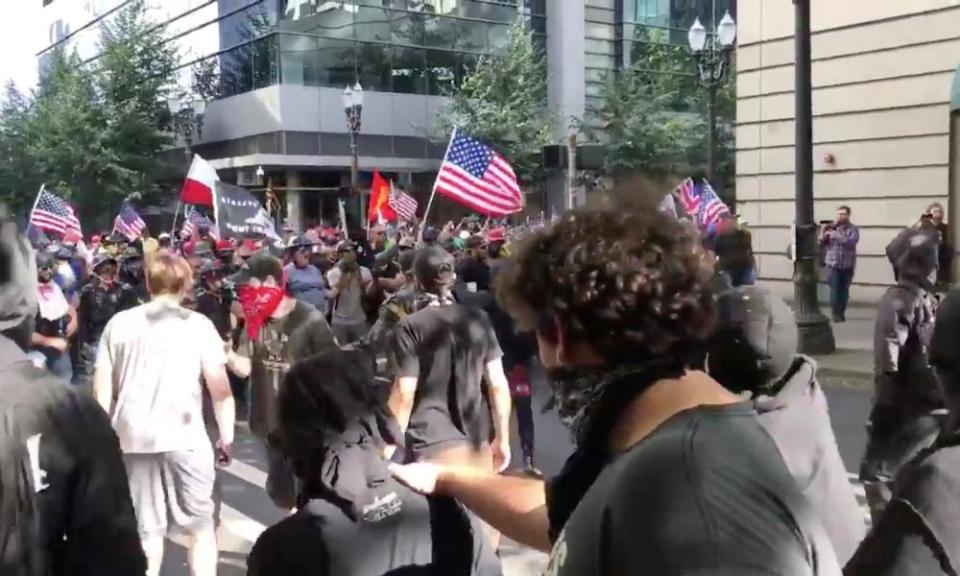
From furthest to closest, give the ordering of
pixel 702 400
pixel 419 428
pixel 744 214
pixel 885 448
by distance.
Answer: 1. pixel 744 214
2. pixel 419 428
3. pixel 885 448
4. pixel 702 400

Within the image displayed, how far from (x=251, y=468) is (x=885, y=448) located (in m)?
5.28

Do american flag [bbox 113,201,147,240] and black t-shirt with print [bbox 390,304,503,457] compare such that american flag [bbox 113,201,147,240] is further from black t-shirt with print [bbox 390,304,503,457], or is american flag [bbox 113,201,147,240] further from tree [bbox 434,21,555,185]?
tree [bbox 434,21,555,185]

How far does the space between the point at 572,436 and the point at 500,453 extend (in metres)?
4.17

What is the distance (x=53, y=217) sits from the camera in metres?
18.1

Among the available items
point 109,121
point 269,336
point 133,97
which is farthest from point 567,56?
point 269,336

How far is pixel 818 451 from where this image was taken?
10.6 ft

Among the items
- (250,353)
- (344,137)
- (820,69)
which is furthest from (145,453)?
(344,137)

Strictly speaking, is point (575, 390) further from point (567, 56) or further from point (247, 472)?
point (567, 56)

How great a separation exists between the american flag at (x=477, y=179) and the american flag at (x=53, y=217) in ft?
26.2

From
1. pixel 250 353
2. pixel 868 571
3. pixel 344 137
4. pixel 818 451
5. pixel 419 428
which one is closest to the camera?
pixel 868 571

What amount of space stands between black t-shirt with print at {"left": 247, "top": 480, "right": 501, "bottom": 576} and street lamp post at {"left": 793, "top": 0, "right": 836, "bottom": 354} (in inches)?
422

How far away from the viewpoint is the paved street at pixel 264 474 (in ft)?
20.1

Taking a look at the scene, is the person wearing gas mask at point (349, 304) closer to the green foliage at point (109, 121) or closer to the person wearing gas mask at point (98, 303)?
the person wearing gas mask at point (98, 303)

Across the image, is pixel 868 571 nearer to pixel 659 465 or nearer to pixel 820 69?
pixel 659 465
